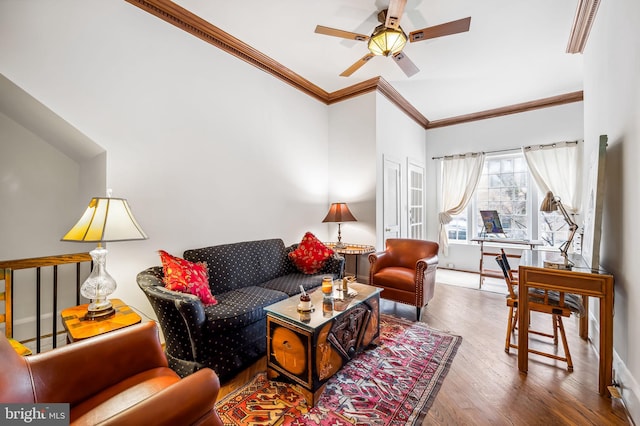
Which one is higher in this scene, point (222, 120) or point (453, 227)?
point (222, 120)

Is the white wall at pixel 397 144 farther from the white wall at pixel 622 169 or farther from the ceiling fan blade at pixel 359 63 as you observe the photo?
the white wall at pixel 622 169

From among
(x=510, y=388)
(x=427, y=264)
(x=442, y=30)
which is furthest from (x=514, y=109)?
(x=510, y=388)

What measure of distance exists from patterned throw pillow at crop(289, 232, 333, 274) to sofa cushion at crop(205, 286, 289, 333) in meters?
0.74

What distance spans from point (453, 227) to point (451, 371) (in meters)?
4.04

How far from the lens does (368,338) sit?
91.1 inches

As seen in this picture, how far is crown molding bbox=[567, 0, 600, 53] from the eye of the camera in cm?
241

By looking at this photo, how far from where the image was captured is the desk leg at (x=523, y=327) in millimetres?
2107

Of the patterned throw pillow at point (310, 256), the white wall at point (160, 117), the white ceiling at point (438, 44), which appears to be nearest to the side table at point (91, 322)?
the white wall at point (160, 117)

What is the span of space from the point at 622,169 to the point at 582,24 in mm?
1803

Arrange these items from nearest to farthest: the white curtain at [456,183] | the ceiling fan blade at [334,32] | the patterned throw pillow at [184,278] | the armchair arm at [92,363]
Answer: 1. the armchair arm at [92,363]
2. the patterned throw pillow at [184,278]
3. the ceiling fan blade at [334,32]
4. the white curtain at [456,183]

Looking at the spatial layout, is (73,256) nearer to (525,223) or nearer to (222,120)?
(222,120)

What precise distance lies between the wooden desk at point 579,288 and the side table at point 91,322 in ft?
9.36

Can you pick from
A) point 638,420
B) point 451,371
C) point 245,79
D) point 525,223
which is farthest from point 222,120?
point 525,223

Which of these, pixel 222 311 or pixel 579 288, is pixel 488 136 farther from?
pixel 222 311
